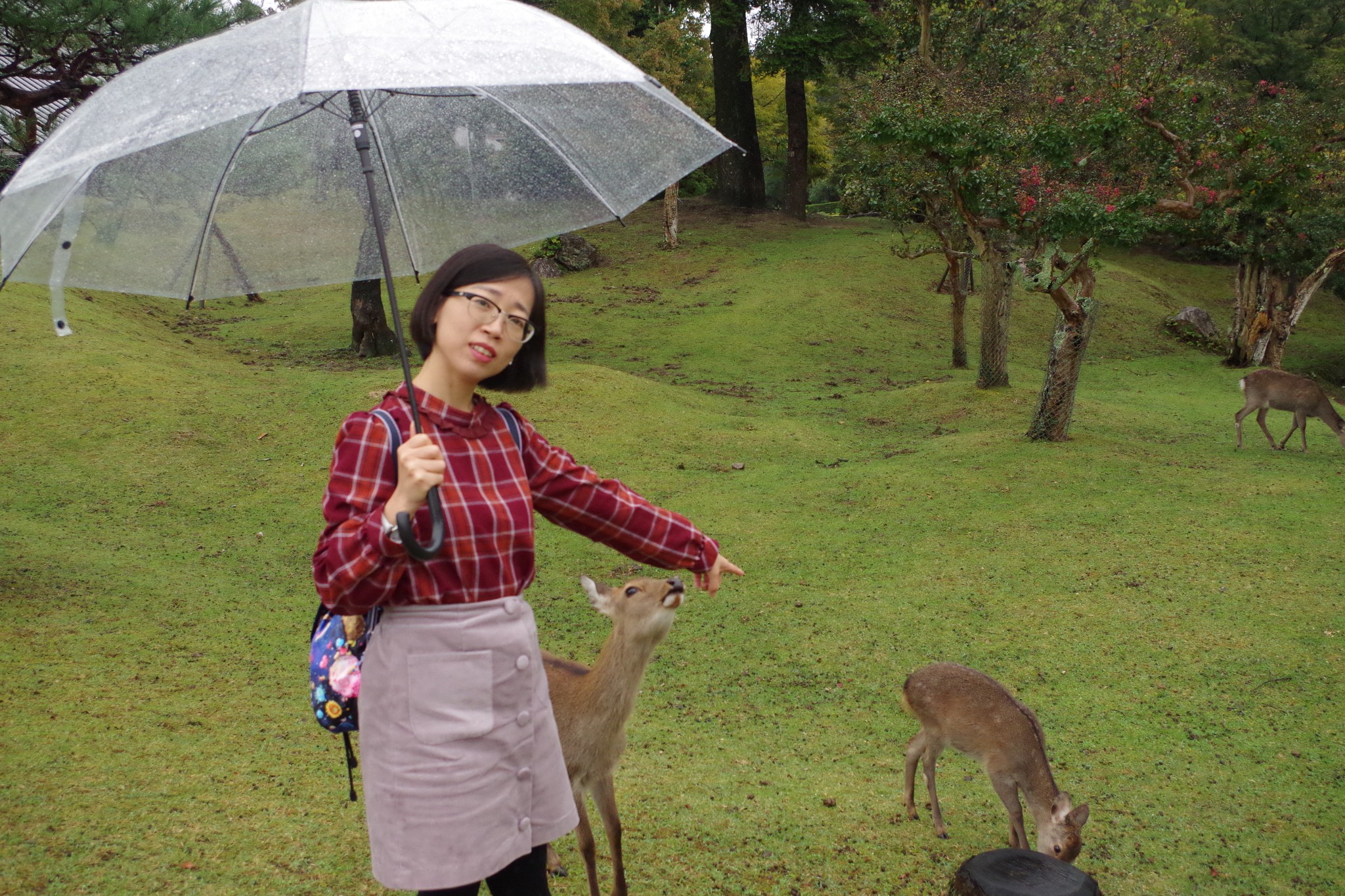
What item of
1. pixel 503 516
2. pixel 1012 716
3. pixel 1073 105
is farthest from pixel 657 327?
pixel 503 516

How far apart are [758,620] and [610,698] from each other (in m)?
Answer: 3.45

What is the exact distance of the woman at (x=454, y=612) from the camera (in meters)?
1.92

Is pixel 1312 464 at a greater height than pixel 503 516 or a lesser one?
lesser

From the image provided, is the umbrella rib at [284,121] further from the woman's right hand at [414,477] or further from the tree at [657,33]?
the tree at [657,33]

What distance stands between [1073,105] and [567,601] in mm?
7777

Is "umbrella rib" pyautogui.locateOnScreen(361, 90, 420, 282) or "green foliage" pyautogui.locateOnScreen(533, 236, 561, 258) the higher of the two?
"umbrella rib" pyautogui.locateOnScreen(361, 90, 420, 282)

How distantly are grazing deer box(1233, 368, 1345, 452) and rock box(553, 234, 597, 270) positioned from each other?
13394 mm

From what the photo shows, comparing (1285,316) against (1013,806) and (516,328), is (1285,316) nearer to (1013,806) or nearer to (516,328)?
(1013,806)

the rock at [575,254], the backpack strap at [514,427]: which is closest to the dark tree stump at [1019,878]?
the backpack strap at [514,427]

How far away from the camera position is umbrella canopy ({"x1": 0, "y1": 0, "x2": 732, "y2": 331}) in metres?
2.40

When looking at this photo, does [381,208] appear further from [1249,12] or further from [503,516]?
[1249,12]

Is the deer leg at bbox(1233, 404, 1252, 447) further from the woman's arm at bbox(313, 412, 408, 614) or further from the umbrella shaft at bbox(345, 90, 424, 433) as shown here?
the woman's arm at bbox(313, 412, 408, 614)

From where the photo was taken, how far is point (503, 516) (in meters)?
2.08

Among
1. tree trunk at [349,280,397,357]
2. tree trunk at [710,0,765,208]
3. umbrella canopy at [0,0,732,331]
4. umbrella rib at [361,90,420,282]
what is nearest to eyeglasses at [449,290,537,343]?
umbrella canopy at [0,0,732,331]
